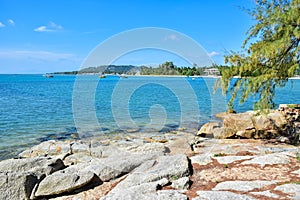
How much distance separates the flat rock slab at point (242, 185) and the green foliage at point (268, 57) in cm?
490

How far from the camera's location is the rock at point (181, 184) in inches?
228

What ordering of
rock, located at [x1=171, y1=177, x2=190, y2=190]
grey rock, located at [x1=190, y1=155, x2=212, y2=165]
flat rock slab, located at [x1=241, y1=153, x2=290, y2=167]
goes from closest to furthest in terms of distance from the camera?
rock, located at [x1=171, y1=177, x2=190, y2=190]
flat rock slab, located at [x1=241, y1=153, x2=290, y2=167]
grey rock, located at [x1=190, y1=155, x2=212, y2=165]

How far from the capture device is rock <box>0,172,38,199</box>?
634 cm

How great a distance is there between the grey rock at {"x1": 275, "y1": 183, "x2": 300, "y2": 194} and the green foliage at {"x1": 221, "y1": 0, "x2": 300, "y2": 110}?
4.88m

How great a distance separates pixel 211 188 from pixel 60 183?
11.9 ft

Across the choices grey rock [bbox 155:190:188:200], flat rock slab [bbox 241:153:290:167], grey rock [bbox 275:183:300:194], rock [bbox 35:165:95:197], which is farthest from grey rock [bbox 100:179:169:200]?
flat rock slab [bbox 241:153:290:167]

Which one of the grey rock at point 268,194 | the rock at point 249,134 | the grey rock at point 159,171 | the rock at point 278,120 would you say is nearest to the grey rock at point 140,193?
the grey rock at point 159,171

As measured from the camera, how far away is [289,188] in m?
5.11

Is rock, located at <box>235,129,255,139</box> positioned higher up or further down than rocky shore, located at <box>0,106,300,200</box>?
further down

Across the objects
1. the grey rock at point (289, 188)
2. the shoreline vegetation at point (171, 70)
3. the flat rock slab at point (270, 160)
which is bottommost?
the flat rock slab at point (270, 160)

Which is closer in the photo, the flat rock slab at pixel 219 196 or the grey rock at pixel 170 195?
the flat rock slab at pixel 219 196

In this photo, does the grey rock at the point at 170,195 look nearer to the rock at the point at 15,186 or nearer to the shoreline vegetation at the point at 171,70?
the rock at the point at 15,186

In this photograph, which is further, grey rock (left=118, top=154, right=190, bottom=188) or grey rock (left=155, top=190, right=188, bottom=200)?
grey rock (left=118, top=154, right=190, bottom=188)

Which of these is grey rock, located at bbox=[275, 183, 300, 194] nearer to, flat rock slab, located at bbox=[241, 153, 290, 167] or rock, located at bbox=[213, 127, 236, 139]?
flat rock slab, located at bbox=[241, 153, 290, 167]
